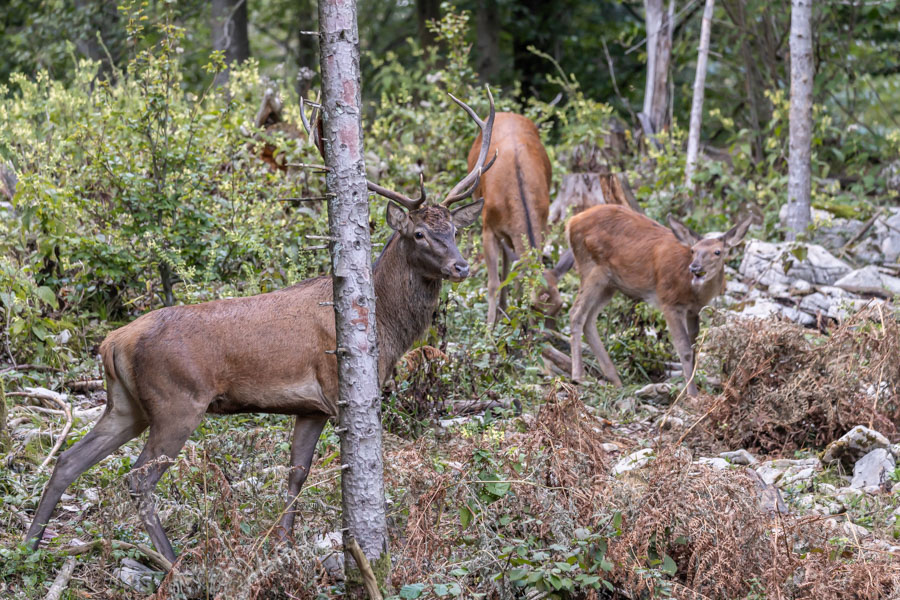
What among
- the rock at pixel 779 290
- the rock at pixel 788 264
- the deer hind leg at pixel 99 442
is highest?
the deer hind leg at pixel 99 442

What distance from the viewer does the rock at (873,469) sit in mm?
6090

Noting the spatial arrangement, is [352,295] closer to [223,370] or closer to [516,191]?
[223,370]

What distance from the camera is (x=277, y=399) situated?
5.13 meters

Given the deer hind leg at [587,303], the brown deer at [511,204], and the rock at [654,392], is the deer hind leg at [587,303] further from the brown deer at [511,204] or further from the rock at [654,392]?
the rock at [654,392]

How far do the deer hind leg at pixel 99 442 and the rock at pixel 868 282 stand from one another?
23.6ft

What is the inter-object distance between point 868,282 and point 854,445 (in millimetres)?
3970

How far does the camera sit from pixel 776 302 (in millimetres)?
9516

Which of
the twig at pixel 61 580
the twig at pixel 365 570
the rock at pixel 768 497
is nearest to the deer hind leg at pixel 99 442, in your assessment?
the twig at pixel 61 580

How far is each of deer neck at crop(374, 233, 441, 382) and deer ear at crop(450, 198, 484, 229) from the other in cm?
46

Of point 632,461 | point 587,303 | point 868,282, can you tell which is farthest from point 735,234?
point 632,461

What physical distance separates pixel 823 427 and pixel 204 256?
4.82 metres

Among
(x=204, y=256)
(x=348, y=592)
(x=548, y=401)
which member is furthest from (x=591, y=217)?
(x=348, y=592)

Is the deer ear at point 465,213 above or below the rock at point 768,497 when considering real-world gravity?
above

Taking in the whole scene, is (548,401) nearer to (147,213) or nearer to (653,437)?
(653,437)
